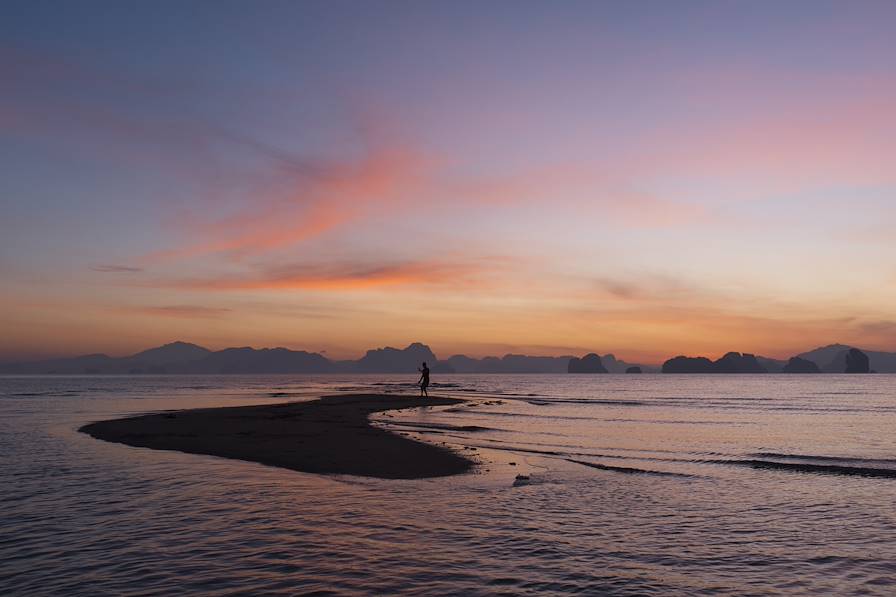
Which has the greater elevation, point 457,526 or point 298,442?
point 457,526

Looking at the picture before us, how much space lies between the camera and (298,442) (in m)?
28.2

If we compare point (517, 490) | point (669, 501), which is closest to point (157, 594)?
point (517, 490)

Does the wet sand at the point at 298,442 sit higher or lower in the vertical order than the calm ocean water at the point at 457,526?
lower

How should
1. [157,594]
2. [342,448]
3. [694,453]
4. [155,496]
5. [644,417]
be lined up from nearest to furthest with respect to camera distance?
[157,594], [155,496], [342,448], [694,453], [644,417]

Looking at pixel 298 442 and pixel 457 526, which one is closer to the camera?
pixel 457 526

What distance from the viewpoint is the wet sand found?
867 inches

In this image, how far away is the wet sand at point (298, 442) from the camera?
72.3 ft

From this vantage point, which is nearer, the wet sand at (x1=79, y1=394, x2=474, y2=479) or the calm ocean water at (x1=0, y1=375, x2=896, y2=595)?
the calm ocean water at (x1=0, y1=375, x2=896, y2=595)

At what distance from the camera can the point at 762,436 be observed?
1417 inches

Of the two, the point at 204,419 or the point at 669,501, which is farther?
the point at 204,419

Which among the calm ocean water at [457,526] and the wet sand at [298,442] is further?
the wet sand at [298,442]

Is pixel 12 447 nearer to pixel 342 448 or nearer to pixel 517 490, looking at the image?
pixel 342 448

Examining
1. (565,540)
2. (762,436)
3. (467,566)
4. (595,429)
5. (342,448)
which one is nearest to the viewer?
(467,566)

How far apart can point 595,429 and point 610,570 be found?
29.4 meters
